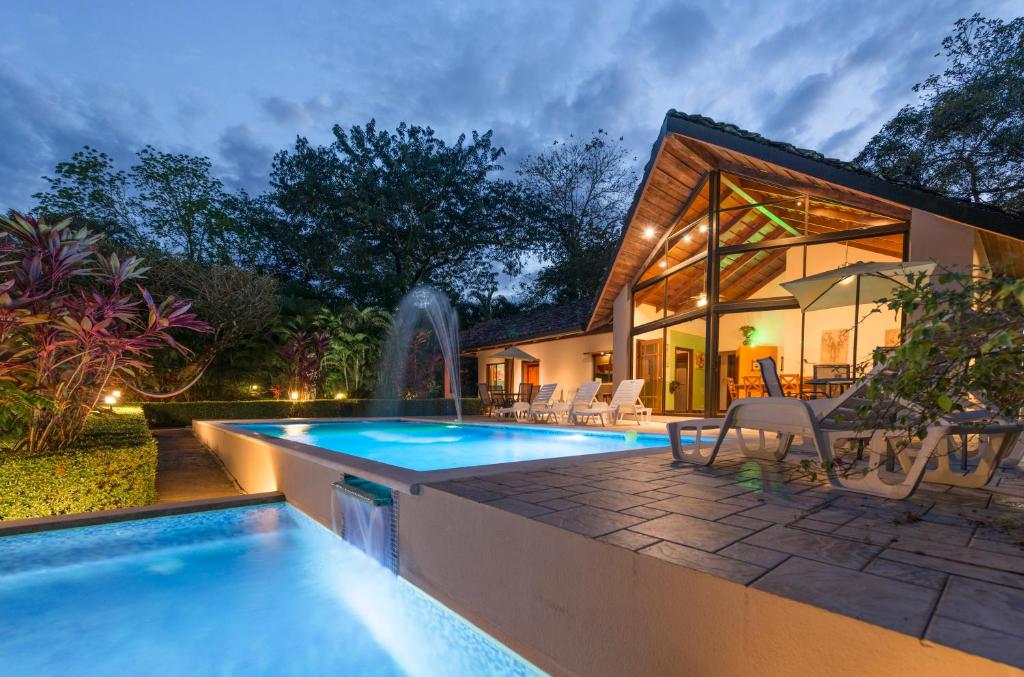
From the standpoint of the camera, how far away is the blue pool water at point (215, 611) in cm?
268

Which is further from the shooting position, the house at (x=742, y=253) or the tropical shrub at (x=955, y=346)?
the house at (x=742, y=253)

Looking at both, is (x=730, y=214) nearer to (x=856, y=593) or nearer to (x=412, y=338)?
(x=856, y=593)

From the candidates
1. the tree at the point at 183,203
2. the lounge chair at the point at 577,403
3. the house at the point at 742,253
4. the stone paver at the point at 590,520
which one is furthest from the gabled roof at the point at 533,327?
the stone paver at the point at 590,520

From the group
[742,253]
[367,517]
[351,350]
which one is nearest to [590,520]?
[367,517]

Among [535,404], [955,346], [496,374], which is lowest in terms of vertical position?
[535,404]

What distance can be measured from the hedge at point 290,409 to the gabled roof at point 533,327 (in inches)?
126

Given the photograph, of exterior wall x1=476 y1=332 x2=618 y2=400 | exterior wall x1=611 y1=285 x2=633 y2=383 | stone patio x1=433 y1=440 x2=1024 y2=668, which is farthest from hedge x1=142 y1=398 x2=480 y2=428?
stone patio x1=433 y1=440 x2=1024 y2=668

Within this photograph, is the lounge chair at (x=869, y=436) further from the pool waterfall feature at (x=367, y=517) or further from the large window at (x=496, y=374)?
the large window at (x=496, y=374)

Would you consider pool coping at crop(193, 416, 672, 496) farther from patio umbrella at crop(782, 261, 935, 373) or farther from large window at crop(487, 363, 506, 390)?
large window at crop(487, 363, 506, 390)

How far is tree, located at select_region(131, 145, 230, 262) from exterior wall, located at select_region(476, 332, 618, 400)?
545 inches

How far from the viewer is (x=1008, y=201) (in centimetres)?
1567

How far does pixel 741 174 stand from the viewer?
396 inches

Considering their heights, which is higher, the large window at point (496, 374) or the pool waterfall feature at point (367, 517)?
the large window at point (496, 374)

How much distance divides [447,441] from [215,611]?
21.8 ft
